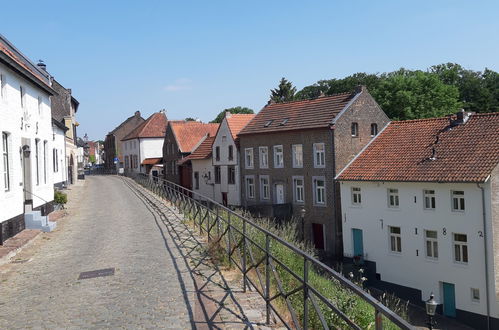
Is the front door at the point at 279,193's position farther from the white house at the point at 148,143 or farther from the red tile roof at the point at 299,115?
the white house at the point at 148,143

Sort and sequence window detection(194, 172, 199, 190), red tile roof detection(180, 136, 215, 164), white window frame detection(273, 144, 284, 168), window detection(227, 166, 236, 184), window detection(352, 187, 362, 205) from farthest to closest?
window detection(194, 172, 199, 190) < red tile roof detection(180, 136, 215, 164) < window detection(227, 166, 236, 184) < white window frame detection(273, 144, 284, 168) < window detection(352, 187, 362, 205)

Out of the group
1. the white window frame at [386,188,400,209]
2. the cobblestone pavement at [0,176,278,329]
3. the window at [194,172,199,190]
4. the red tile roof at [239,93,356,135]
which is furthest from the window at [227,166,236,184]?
the cobblestone pavement at [0,176,278,329]

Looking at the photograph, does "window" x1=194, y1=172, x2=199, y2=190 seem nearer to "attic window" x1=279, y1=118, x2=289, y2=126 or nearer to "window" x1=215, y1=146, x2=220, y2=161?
"window" x1=215, y1=146, x2=220, y2=161

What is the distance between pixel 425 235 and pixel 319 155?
9.45 metres

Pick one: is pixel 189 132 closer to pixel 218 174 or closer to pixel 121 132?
pixel 218 174

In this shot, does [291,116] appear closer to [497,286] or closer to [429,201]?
[429,201]

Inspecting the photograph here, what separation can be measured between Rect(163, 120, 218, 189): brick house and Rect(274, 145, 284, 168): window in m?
15.3

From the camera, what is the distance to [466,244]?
2212cm

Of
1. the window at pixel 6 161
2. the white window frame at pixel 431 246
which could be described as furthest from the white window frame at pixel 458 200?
the window at pixel 6 161

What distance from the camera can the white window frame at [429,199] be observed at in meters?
23.7

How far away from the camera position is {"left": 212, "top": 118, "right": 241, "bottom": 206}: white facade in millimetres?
39656

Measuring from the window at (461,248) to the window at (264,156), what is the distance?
16.5m

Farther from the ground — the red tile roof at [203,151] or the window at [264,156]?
the red tile roof at [203,151]

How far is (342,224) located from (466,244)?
26.9 feet
